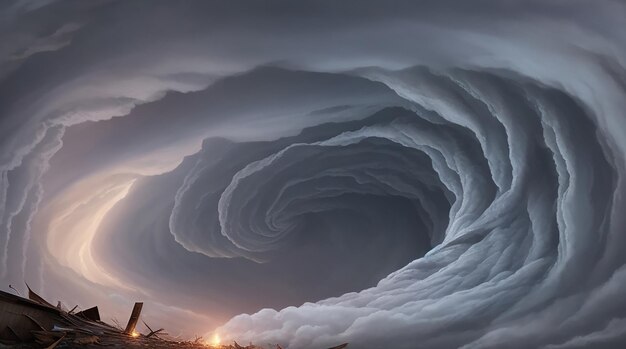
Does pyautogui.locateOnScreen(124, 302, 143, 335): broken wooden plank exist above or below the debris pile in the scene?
above

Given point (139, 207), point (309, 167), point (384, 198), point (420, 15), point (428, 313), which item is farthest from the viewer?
point (384, 198)

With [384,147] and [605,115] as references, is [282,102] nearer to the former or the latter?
[384,147]

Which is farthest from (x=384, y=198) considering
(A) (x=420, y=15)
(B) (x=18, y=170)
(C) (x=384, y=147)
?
(B) (x=18, y=170)

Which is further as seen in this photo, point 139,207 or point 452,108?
Answer: point 139,207

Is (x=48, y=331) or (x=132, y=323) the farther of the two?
(x=132, y=323)

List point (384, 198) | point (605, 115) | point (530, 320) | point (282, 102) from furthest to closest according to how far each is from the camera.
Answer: point (384, 198) → point (282, 102) → point (530, 320) → point (605, 115)

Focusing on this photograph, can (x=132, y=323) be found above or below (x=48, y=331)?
above

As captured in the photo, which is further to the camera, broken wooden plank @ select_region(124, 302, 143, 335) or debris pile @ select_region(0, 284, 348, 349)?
broken wooden plank @ select_region(124, 302, 143, 335)

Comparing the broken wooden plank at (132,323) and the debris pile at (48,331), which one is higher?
the broken wooden plank at (132,323)

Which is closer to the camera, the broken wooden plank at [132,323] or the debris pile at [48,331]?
the debris pile at [48,331]

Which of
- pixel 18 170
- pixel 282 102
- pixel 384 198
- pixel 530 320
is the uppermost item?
pixel 384 198

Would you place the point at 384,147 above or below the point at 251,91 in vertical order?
above
